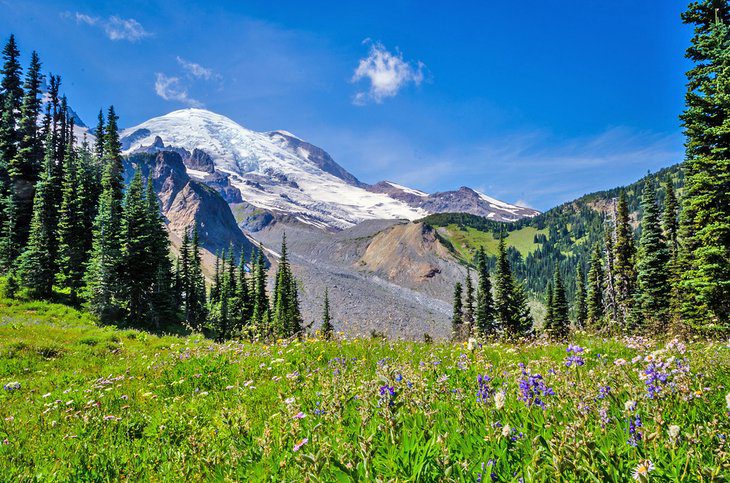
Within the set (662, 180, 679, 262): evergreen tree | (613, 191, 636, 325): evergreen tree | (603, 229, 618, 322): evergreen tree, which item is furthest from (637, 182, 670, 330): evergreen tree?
(613, 191, 636, 325): evergreen tree

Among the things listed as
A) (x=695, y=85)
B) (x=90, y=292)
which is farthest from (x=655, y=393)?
(x=90, y=292)

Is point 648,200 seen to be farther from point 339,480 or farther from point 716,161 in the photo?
point 339,480

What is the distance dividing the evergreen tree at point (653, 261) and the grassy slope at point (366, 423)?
1578 inches

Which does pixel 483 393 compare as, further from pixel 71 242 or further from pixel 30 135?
pixel 30 135

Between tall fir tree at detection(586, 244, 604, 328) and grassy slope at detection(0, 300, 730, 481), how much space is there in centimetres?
6188

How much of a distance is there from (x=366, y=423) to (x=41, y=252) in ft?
176

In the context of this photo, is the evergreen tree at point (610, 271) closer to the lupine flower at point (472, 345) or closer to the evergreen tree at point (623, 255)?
the evergreen tree at point (623, 255)

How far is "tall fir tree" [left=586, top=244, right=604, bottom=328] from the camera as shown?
6212 centimetres

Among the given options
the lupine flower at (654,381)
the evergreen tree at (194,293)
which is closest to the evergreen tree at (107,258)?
the evergreen tree at (194,293)

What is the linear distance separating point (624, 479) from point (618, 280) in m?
54.9

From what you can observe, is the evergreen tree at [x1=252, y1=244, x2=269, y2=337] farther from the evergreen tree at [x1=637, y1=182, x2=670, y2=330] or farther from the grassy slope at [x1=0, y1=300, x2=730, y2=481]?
the grassy slope at [x1=0, y1=300, x2=730, y2=481]

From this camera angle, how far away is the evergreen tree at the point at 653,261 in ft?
133

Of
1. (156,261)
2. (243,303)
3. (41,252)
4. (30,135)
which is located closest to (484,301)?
(243,303)

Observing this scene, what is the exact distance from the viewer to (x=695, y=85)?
928 inches
